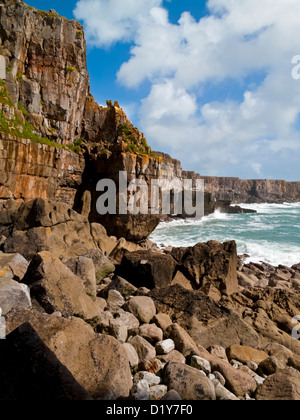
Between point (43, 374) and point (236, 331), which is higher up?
point (43, 374)

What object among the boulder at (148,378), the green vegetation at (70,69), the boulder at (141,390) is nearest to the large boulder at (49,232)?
the boulder at (148,378)

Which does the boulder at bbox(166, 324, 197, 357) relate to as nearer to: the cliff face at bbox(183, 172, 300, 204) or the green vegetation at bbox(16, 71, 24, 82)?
the green vegetation at bbox(16, 71, 24, 82)

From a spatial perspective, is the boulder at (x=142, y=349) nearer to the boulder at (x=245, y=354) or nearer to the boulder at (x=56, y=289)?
the boulder at (x=56, y=289)

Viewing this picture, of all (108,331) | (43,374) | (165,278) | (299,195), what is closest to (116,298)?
(108,331)

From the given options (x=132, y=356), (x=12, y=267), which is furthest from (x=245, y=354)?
(x=12, y=267)

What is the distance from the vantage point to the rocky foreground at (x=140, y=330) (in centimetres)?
239

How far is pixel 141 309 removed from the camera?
19.0 feet

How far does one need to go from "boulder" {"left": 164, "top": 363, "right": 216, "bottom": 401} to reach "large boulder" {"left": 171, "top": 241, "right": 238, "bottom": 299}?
5.19 m

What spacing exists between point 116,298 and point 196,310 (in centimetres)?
212

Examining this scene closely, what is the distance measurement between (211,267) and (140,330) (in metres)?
5.01

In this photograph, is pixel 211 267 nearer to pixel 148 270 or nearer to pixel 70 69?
pixel 148 270
